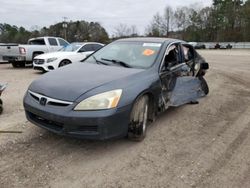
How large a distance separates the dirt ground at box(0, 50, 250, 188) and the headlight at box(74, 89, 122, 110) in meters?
0.70

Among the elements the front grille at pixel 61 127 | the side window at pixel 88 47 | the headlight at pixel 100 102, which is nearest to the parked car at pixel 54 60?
the side window at pixel 88 47

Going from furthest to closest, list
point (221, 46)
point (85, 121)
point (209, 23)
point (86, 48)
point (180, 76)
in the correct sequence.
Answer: point (209, 23) < point (221, 46) < point (86, 48) < point (180, 76) < point (85, 121)

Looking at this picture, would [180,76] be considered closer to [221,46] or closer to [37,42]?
[37,42]

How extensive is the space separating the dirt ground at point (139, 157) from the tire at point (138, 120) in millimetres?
130

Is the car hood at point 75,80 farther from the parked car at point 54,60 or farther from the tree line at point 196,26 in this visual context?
the tree line at point 196,26

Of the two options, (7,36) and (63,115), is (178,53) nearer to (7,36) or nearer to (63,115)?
(63,115)

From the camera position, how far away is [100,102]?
3.57 meters

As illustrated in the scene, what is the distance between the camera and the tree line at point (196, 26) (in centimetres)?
6781

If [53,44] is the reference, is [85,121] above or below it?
below

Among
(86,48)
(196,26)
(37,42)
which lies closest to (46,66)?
(86,48)

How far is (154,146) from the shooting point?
4133 mm

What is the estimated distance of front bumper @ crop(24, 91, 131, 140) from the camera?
348 centimetres

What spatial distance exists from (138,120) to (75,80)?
107 centimetres

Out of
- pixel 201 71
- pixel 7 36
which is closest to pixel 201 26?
pixel 7 36
